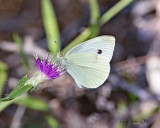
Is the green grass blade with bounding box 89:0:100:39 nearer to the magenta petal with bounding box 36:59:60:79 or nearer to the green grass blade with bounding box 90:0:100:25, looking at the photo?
the green grass blade with bounding box 90:0:100:25

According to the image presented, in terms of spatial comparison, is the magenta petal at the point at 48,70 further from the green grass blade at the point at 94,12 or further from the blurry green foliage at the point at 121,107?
the blurry green foliage at the point at 121,107

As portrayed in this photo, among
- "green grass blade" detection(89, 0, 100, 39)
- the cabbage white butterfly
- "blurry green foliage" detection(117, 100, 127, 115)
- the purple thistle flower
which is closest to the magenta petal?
the purple thistle flower

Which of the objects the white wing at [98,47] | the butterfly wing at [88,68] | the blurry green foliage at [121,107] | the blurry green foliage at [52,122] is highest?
the white wing at [98,47]

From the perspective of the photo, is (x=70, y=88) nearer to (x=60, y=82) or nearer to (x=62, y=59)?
(x=60, y=82)

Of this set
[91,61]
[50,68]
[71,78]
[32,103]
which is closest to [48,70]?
[50,68]

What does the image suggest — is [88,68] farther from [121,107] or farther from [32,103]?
[121,107]

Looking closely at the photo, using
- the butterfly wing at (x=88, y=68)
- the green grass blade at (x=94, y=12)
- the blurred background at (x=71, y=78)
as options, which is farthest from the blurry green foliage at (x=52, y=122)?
the green grass blade at (x=94, y=12)
